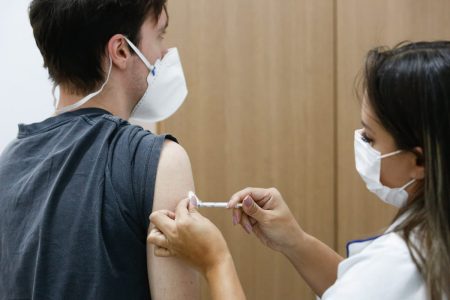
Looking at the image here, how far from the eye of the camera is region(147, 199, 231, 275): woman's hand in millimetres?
924

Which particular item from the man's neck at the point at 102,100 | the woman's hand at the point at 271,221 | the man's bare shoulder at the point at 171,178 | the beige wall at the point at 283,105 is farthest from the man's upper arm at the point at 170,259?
the beige wall at the point at 283,105

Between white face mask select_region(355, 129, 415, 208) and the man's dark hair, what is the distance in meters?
0.56

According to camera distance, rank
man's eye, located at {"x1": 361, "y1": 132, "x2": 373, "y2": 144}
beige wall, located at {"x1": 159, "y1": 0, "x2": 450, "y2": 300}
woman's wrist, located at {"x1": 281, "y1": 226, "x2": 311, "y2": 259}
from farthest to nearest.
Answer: beige wall, located at {"x1": 159, "y1": 0, "x2": 450, "y2": 300}
woman's wrist, located at {"x1": 281, "y1": 226, "x2": 311, "y2": 259}
man's eye, located at {"x1": 361, "y1": 132, "x2": 373, "y2": 144}

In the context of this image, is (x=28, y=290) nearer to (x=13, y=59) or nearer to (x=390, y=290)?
(x=390, y=290)

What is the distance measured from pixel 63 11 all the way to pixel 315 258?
2.85 ft

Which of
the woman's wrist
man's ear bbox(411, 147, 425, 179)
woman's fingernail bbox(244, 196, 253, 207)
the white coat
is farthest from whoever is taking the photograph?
the woman's wrist

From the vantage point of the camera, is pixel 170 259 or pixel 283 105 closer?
pixel 170 259

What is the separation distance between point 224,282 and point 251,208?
35 cm

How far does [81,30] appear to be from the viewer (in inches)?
41.3

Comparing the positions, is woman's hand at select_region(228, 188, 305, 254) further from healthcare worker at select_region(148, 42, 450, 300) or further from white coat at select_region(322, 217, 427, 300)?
white coat at select_region(322, 217, 427, 300)

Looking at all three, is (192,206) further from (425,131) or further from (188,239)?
(425,131)

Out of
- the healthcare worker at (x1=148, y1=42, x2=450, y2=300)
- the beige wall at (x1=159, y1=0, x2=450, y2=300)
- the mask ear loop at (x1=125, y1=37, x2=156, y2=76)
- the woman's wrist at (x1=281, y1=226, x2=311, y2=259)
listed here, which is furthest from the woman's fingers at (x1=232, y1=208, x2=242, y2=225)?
the beige wall at (x1=159, y1=0, x2=450, y2=300)

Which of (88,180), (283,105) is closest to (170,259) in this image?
(88,180)

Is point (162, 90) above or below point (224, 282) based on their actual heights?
above
